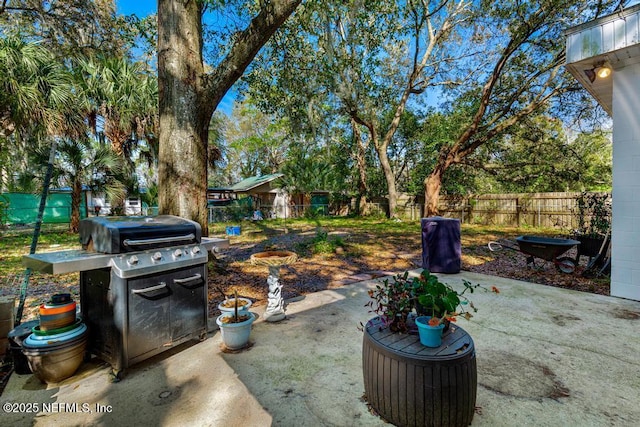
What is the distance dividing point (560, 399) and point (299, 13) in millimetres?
8054

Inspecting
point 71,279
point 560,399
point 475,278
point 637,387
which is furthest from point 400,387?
point 71,279

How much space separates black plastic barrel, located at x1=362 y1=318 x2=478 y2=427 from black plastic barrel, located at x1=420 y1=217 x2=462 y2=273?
3.60m

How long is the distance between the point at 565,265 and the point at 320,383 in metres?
5.00

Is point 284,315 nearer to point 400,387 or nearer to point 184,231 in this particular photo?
point 184,231

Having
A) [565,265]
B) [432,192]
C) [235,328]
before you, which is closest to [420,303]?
[235,328]

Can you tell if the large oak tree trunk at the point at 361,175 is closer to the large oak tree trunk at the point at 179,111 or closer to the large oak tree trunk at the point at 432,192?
the large oak tree trunk at the point at 432,192

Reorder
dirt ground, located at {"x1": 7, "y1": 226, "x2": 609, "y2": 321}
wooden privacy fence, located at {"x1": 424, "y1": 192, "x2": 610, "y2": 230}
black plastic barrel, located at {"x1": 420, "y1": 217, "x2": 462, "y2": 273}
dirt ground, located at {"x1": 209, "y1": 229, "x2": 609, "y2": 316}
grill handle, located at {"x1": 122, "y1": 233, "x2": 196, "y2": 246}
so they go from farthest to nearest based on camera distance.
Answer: wooden privacy fence, located at {"x1": 424, "y1": 192, "x2": 610, "y2": 230} < black plastic barrel, located at {"x1": 420, "y1": 217, "x2": 462, "y2": 273} < dirt ground, located at {"x1": 209, "y1": 229, "x2": 609, "y2": 316} < dirt ground, located at {"x1": 7, "y1": 226, "x2": 609, "y2": 321} < grill handle, located at {"x1": 122, "y1": 233, "x2": 196, "y2": 246}

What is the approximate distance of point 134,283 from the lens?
6.90 feet

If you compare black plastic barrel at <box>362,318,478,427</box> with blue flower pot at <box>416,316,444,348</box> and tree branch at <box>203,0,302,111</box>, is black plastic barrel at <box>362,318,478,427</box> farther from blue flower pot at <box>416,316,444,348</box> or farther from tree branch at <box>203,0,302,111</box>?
tree branch at <box>203,0,302,111</box>

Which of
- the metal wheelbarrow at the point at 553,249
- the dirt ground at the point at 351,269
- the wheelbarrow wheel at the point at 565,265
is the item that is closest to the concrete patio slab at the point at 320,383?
the dirt ground at the point at 351,269

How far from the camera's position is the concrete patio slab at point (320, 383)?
1687mm

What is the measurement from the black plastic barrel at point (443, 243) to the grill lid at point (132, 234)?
3886 mm

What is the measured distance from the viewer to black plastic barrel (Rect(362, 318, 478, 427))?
1421 mm

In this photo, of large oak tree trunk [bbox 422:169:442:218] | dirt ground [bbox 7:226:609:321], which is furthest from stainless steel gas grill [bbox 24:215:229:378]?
large oak tree trunk [bbox 422:169:442:218]
